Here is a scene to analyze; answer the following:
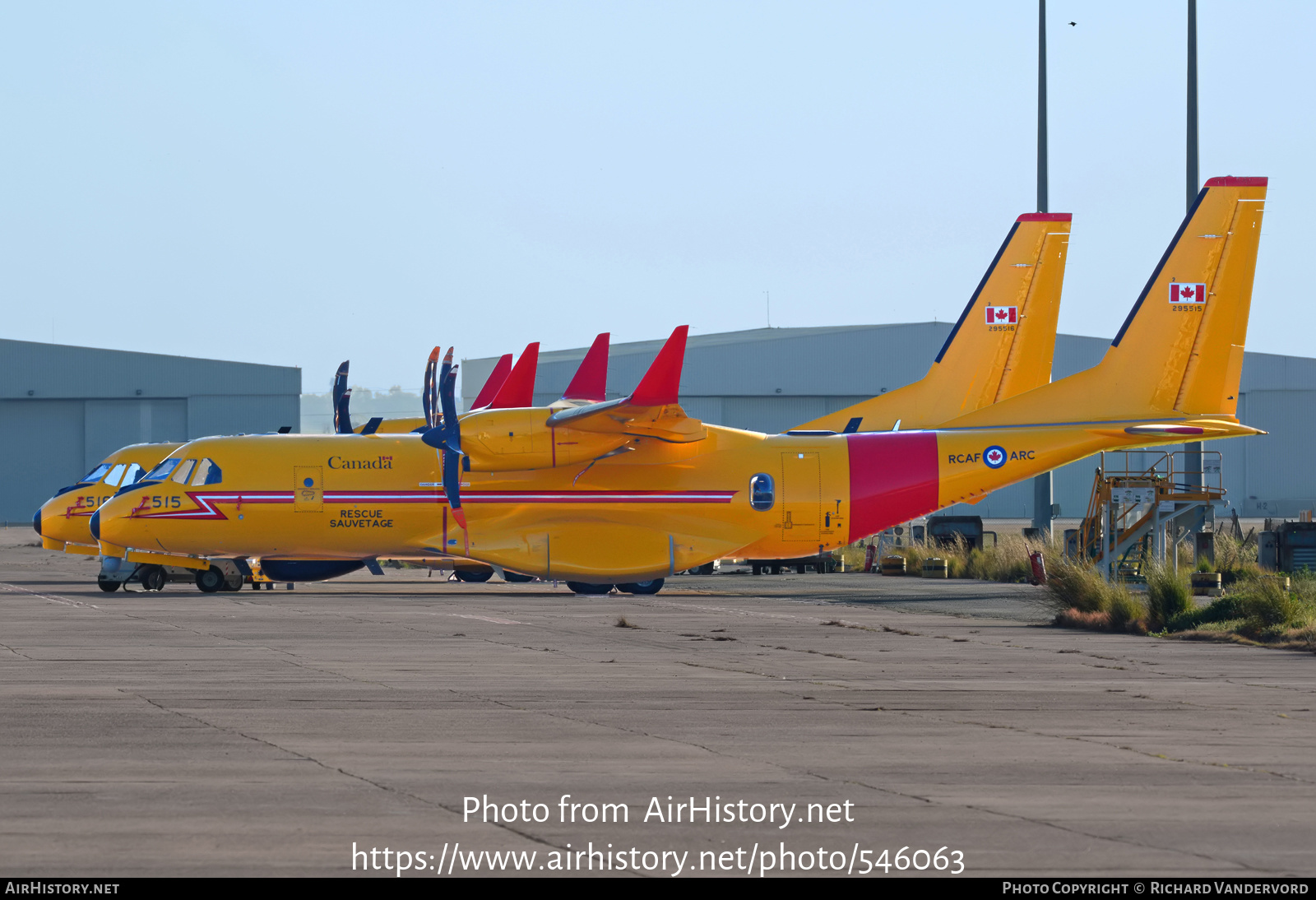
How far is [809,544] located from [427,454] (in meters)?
8.01

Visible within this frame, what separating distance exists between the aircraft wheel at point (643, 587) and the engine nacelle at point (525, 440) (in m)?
3.66

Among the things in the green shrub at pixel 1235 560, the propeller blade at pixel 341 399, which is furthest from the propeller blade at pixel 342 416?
the green shrub at pixel 1235 560

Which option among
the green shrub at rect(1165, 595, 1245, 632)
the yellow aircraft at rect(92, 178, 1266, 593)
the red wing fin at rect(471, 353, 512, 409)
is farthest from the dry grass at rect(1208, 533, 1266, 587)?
the red wing fin at rect(471, 353, 512, 409)

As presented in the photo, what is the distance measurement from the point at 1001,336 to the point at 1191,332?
5.67 metres

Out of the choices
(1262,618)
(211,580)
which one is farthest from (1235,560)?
(211,580)

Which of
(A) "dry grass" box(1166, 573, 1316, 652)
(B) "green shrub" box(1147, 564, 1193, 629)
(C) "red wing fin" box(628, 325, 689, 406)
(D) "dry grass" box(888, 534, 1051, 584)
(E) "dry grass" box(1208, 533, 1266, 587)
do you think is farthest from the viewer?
(D) "dry grass" box(888, 534, 1051, 584)

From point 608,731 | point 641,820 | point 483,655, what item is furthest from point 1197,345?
point 641,820

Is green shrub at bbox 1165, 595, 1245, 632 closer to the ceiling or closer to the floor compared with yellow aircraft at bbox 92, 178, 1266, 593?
closer to the floor

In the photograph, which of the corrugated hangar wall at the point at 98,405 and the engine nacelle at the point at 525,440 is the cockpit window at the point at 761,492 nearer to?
the engine nacelle at the point at 525,440

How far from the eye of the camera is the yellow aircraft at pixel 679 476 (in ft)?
93.5

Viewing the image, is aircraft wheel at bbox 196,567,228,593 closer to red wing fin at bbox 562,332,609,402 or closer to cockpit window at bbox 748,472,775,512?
red wing fin at bbox 562,332,609,402

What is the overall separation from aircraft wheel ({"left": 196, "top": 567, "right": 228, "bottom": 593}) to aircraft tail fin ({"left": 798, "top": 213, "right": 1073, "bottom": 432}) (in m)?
13.6

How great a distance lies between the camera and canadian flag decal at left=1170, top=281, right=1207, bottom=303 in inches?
1136
